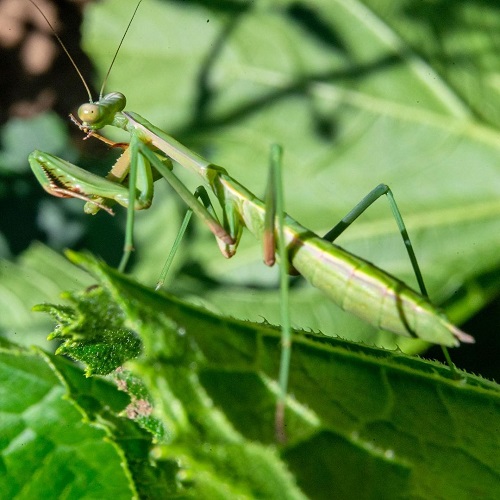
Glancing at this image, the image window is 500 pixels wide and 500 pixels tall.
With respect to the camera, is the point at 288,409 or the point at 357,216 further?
the point at 357,216

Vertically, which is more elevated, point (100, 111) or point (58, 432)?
point (100, 111)

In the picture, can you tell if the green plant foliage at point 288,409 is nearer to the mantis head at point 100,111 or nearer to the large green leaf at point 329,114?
the mantis head at point 100,111

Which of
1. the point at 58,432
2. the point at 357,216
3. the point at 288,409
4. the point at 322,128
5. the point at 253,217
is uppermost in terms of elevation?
the point at 322,128

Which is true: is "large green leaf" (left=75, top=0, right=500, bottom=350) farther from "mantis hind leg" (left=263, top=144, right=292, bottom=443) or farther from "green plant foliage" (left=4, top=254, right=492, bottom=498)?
"green plant foliage" (left=4, top=254, right=492, bottom=498)

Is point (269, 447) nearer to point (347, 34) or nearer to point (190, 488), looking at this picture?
point (190, 488)

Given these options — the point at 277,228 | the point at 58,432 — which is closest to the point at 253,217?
the point at 277,228

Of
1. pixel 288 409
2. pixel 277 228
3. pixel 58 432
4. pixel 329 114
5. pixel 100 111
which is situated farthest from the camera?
pixel 329 114

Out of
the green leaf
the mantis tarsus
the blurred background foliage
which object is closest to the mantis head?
the mantis tarsus

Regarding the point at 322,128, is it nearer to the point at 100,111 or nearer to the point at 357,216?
the point at 357,216
